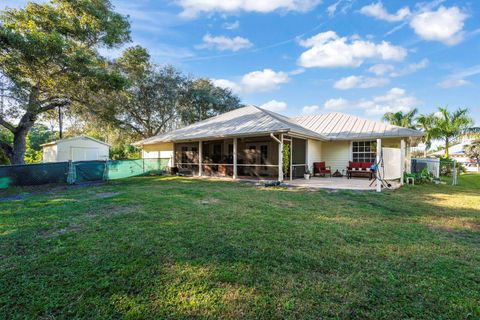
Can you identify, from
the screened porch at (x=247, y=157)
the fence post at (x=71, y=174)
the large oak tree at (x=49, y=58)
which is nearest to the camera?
the large oak tree at (x=49, y=58)

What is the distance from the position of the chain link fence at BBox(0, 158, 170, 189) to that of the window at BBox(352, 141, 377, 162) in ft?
45.5

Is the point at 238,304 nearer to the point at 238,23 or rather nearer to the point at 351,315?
the point at 351,315

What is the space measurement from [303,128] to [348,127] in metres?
3.82

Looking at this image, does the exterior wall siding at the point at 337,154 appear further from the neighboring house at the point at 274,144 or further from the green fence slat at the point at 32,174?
the green fence slat at the point at 32,174

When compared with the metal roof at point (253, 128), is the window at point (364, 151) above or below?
below

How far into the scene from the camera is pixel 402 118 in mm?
25953

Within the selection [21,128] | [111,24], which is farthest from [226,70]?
[21,128]

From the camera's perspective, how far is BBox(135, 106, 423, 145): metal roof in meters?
11.3

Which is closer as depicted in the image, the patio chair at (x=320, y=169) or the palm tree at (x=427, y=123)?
the patio chair at (x=320, y=169)

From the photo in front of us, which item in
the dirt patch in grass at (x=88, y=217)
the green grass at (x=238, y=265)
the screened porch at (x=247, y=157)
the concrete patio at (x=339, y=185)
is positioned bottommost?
the green grass at (x=238, y=265)

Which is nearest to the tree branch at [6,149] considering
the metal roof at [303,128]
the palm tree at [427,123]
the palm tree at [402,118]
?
the metal roof at [303,128]

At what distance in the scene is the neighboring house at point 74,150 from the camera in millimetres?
16719

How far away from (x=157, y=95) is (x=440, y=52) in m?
23.1

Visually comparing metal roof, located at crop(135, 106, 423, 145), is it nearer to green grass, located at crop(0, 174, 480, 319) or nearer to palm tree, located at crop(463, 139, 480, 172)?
green grass, located at crop(0, 174, 480, 319)
